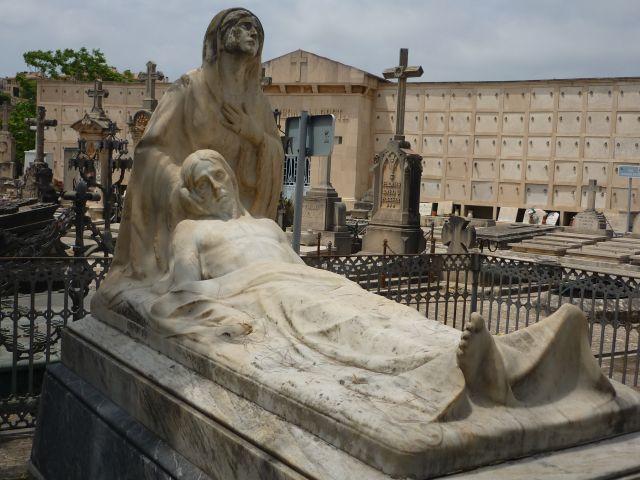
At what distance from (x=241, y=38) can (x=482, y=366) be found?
2.79 metres

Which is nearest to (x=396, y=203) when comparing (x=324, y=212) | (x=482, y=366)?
(x=324, y=212)

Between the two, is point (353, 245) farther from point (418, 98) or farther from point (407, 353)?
point (418, 98)

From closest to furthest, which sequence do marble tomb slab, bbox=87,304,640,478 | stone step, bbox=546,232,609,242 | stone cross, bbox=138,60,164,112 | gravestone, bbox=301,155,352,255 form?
marble tomb slab, bbox=87,304,640,478, gravestone, bbox=301,155,352,255, stone step, bbox=546,232,609,242, stone cross, bbox=138,60,164,112

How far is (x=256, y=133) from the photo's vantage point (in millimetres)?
4715

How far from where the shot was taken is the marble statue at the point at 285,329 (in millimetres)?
2438

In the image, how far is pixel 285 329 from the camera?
3305 mm

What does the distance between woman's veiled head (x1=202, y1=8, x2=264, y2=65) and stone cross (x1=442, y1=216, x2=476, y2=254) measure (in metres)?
8.92

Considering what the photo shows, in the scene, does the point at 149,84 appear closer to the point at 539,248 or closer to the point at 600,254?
the point at 539,248

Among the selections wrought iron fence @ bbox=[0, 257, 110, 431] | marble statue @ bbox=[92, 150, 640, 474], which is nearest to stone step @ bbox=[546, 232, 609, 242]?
wrought iron fence @ bbox=[0, 257, 110, 431]

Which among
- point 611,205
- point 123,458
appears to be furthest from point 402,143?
point 611,205

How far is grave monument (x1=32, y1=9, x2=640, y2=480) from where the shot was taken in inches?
96.6

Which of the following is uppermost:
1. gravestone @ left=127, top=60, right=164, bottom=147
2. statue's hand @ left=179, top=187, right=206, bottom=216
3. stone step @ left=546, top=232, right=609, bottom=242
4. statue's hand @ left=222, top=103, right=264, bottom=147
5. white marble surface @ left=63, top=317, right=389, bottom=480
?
gravestone @ left=127, top=60, right=164, bottom=147

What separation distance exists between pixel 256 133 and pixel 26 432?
2.69 metres

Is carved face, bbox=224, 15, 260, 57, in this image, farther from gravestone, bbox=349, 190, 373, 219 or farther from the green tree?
the green tree
